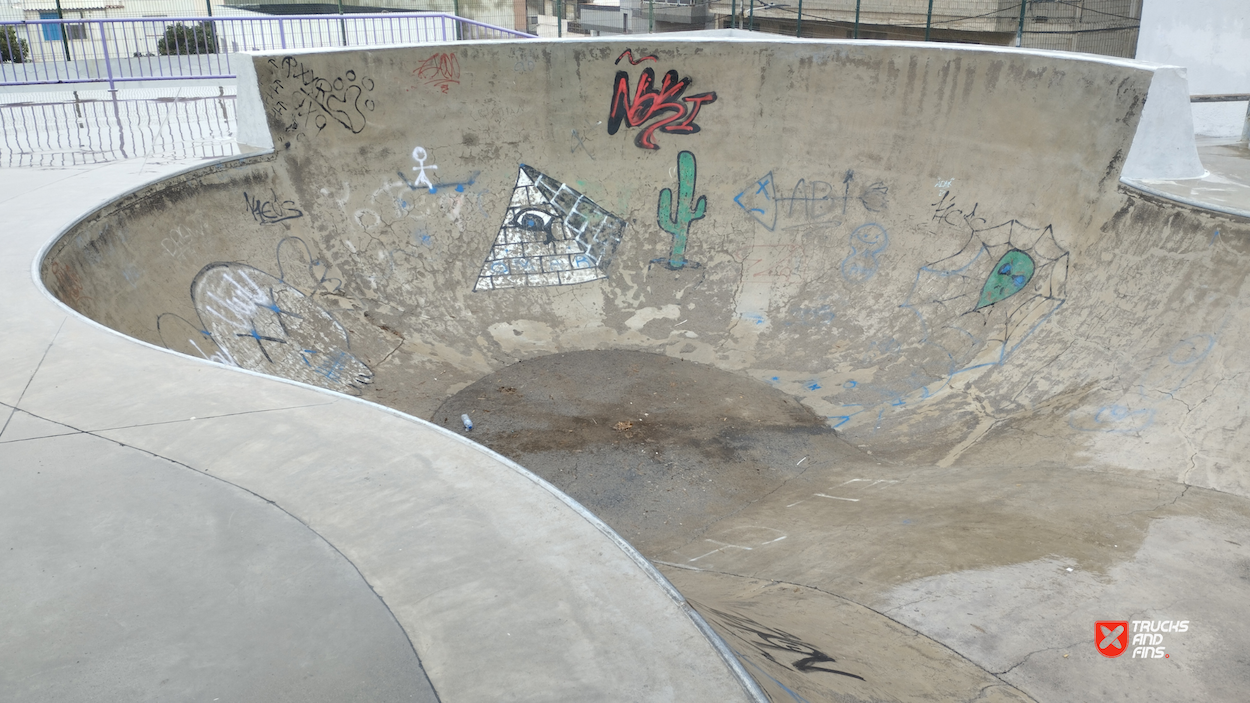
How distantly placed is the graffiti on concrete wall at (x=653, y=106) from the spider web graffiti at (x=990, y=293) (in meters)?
3.76

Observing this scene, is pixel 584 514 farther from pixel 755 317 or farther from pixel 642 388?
pixel 755 317

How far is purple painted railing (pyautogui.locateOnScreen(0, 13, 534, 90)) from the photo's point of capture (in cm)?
1342

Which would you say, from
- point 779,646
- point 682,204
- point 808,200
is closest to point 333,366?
point 682,204

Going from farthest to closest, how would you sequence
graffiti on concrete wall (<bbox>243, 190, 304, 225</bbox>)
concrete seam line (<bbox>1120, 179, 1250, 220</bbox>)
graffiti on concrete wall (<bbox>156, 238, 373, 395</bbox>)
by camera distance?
1. graffiti on concrete wall (<bbox>243, 190, 304, 225</bbox>)
2. graffiti on concrete wall (<bbox>156, 238, 373, 395</bbox>)
3. concrete seam line (<bbox>1120, 179, 1250, 220</bbox>)

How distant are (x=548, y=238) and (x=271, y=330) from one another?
376cm

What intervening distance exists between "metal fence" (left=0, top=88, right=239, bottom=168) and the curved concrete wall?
1896 millimetres

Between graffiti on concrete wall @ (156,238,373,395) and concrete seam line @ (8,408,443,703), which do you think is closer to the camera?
concrete seam line @ (8,408,443,703)

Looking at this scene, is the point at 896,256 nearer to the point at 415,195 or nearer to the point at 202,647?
the point at 415,195

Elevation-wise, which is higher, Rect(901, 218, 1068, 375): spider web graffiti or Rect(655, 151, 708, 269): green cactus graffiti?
Rect(655, 151, 708, 269): green cactus graffiti

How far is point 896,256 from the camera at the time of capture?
934cm

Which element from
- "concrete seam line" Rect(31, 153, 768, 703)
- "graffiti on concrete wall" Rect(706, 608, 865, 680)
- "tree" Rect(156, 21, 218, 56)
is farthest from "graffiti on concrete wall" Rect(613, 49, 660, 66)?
"tree" Rect(156, 21, 218, 56)

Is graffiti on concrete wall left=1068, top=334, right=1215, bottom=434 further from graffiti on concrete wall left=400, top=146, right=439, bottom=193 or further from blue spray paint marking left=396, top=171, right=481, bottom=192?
graffiti on concrete wall left=400, top=146, right=439, bottom=193

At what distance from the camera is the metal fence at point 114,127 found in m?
9.91

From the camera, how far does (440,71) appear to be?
33.0 feet
